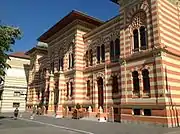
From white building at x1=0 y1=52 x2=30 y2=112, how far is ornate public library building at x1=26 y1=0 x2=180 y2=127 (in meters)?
11.6

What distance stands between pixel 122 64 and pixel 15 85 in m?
28.8

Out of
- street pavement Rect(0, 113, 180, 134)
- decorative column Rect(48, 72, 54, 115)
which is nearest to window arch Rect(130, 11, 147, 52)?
street pavement Rect(0, 113, 180, 134)

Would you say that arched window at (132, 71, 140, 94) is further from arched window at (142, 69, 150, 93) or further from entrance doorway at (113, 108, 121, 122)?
entrance doorway at (113, 108, 121, 122)

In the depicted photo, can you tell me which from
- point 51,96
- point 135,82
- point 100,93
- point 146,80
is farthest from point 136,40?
point 51,96

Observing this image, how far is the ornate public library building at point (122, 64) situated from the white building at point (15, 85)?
11.6 meters

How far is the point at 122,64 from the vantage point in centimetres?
1969

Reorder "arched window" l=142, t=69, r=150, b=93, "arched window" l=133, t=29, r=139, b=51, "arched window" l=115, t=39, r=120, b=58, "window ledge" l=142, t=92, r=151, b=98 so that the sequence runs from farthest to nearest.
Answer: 1. "arched window" l=115, t=39, r=120, b=58
2. "arched window" l=133, t=29, r=139, b=51
3. "arched window" l=142, t=69, r=150, b=93
4. "window ledge" l=142, t=92, r=151, b=98

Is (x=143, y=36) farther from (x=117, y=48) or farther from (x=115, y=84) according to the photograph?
(x=115, y=84)

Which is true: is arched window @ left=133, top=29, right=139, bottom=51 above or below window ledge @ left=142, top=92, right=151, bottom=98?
above

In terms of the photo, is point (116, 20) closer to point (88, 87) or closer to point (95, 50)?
point (95, 50)

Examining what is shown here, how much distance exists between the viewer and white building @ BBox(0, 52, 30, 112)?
40.7 m

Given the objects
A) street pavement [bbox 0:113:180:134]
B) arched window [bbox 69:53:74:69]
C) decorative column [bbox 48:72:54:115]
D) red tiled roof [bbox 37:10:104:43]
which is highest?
red tiled roof [bbox 37:10:104:43]

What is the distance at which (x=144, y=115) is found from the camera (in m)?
17.1

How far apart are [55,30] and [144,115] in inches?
771
